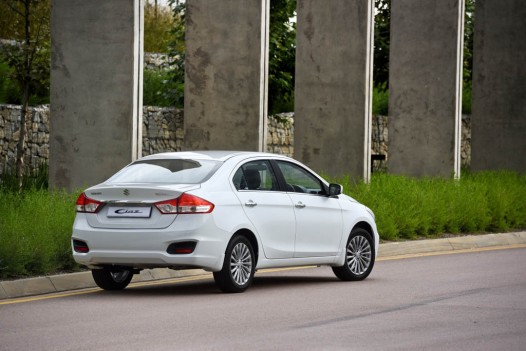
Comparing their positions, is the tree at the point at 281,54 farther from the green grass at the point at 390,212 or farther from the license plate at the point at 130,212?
the license plate at the point at 130,212

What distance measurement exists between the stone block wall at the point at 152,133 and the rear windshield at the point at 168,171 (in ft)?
41.2

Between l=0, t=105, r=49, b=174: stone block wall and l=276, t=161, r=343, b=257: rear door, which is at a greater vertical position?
l=0, t=105, r=49, b=174: stone block wall

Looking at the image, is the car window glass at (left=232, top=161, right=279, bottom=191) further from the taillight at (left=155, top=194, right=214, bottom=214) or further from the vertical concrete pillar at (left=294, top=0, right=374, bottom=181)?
the vertical concrete pillar at (left=294, top=0, right=374, bottom=181)

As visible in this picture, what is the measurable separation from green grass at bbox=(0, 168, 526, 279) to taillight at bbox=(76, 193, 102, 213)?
82 cm

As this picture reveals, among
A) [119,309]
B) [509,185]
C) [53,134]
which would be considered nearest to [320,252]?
[119,309]

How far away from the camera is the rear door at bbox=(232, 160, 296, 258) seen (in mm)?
13648

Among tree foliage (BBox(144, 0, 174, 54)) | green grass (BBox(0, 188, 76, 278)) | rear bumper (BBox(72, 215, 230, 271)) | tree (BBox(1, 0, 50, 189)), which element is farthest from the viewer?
tree foliage (BBox(144, 0, 174, 54))

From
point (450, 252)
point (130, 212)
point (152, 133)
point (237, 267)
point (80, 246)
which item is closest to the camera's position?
point (130, 212)

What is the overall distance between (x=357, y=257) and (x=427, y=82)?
1267 cm

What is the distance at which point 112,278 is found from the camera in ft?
45.5

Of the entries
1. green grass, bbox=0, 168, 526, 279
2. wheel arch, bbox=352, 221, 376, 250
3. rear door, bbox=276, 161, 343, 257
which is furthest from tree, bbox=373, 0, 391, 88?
rear door, bbox=276, 161, 343, 257

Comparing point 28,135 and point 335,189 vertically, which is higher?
point 28,135

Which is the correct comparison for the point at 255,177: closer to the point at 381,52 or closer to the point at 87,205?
the point at 87,205

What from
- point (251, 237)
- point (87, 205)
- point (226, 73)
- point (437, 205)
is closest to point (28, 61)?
point (226, 73)
